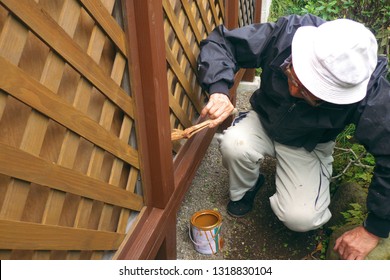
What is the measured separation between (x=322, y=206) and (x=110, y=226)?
1.36 meters

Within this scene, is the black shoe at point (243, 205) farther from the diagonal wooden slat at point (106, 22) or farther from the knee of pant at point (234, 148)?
the diagonal wooden slat at point (106, 22)

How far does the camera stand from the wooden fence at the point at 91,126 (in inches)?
41.0

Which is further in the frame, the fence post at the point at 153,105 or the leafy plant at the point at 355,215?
the leafy plant at the point at 355,215

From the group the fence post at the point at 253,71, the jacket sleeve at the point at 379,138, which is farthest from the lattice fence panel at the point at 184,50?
the fence post at the point at 253,71

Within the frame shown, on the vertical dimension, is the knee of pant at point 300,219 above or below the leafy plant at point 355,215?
below

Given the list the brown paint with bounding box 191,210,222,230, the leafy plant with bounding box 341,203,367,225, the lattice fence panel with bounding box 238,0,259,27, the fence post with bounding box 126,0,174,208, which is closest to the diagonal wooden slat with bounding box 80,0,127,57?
the fence post with bounding box 126,0,174,208

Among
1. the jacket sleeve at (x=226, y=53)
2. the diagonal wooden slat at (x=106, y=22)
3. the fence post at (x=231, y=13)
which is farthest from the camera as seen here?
the fence post at (x=231, y=13)

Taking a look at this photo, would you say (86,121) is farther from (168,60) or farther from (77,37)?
(168,60)

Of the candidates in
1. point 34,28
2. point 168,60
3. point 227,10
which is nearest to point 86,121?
point 34,28

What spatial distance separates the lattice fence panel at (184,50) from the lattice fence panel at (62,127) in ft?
1.49

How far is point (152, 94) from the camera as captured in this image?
1703 millimetres

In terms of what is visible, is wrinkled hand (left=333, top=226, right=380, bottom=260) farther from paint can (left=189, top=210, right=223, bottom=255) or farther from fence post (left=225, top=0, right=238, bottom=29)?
fence post (left=225, top=0, right=238, bottom=29)

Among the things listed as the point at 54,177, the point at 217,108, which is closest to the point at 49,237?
the point at 54,177

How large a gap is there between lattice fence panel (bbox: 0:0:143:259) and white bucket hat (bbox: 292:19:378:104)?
0.83 meters
